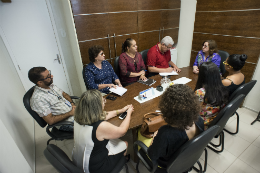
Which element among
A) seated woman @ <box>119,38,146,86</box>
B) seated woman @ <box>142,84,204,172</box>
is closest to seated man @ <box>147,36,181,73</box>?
seated woman @ <box>119,38,146,86</box>

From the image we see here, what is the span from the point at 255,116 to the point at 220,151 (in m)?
1.34

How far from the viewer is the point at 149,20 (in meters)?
3.12

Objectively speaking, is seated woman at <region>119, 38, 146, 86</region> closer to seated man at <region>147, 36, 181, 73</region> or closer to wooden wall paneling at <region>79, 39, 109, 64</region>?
seated man at <region>147, 36, 181, 73</region>

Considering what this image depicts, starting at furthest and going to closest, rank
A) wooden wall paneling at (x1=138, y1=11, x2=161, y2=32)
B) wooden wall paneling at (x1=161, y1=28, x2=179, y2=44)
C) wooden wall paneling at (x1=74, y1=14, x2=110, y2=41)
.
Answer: wooden wall paneling at (x1=161, y1=28, x2=179, y2=44) → wooden wall paneling at (x1=138, y1=11, x2=161, y2=32) → wooden wall paneling at (x1=74, y1=14, x2=110, y2=41)

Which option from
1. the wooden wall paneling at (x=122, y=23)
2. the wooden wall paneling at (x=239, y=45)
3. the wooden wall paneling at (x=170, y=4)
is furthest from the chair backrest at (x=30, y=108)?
the wooden wall paneling at (x=239, y=45)

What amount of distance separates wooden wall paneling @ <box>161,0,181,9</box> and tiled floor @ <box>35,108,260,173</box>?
2806mm

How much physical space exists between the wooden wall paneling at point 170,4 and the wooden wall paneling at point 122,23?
0.83 metres

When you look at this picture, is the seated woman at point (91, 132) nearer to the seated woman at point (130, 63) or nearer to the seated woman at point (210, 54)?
the seated woman at point (130, 63)

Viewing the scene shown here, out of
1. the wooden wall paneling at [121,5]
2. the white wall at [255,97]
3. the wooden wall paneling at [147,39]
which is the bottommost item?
the white wall at [255,97]

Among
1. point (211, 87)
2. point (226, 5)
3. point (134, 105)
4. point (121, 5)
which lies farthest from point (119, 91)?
point (226, 5)

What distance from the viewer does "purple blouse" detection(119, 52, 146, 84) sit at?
8.55ft

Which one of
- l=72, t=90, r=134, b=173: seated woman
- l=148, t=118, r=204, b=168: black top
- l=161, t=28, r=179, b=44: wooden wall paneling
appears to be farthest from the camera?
l=161, t=28, r=179, b=44: wooden wall paneling

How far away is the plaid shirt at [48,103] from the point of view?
160 centimetres

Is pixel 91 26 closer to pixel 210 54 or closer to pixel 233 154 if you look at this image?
pixel 210 54
